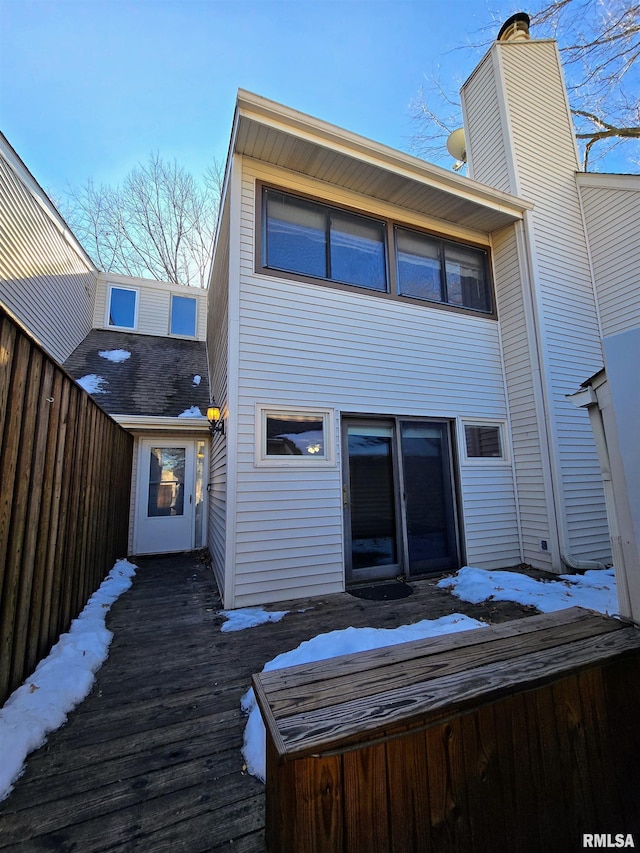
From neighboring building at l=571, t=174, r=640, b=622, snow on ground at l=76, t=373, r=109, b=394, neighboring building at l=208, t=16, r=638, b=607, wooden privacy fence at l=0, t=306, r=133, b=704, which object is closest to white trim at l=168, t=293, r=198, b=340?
snow on ground at l=76, t=373, r=109, b=394

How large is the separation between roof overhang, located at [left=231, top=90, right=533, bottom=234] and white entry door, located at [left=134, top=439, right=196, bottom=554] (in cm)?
486

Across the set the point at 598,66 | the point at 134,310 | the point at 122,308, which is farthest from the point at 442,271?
the point at 122,308

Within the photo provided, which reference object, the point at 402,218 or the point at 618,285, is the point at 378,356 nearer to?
the point at 402,218

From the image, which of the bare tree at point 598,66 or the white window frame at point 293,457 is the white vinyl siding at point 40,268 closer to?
the white window frame at point 293,457

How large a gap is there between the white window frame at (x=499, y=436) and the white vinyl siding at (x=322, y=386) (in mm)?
103

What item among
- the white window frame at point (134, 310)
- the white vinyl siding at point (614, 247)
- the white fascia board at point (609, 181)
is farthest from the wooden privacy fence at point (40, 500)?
the white fascia board at point (609, 181)

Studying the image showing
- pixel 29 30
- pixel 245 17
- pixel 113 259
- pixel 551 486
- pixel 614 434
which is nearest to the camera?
pixel 614 434

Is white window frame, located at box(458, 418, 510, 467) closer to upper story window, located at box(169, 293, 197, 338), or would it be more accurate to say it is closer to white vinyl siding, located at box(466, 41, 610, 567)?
white vinyl siding, located at box(466, 41, 610, 567)

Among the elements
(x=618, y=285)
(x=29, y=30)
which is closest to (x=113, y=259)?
(x=29, y=30)

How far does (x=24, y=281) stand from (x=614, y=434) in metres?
8.36

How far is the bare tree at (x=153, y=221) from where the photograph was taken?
13.4 metres

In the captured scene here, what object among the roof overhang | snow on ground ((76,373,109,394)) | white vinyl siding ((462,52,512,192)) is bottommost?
snow on ground ((76,373,109,394))

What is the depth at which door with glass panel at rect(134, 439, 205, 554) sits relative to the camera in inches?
250

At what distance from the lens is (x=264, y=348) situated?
13.9 feet
